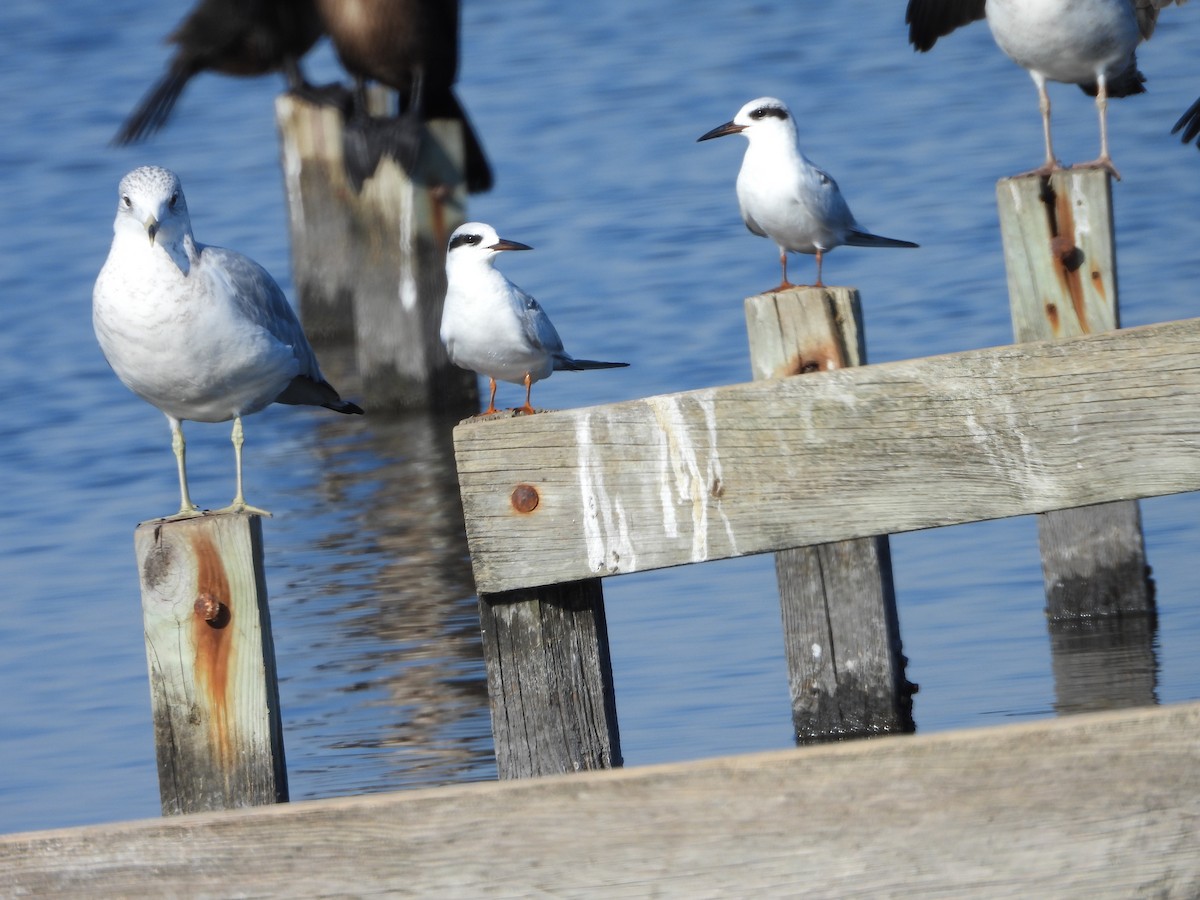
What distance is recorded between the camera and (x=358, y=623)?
7.25m

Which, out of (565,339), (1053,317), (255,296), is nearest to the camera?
(255,296)

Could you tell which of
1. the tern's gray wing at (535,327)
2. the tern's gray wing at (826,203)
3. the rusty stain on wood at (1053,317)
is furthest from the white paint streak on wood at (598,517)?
the tern's gray wing at (826,203)

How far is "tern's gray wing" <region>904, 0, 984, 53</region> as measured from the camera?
777 cm

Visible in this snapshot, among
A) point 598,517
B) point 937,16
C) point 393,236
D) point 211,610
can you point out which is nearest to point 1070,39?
point 937,16

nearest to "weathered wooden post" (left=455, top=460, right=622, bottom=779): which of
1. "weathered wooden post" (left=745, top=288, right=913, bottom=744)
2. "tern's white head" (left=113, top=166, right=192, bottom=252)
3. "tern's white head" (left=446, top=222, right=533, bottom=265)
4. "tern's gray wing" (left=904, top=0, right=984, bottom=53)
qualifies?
"tern's white head" (left=113, top=166, right=192, bottom=252)

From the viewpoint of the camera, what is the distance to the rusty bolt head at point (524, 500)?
3432mm

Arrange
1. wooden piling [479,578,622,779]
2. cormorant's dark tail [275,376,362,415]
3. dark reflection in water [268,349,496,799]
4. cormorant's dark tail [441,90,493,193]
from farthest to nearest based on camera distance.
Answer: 1. cormorant's dark tail [441,90,493,193]
2. dark reflection in water [268,349,496,799]
3. cormorant's dark tail [275,376,362,415]
4. wooden piling [479,578,622,779]

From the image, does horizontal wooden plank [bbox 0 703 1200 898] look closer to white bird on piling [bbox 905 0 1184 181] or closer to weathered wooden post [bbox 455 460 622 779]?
weathered wooden post [bbox 455 460 622 779]

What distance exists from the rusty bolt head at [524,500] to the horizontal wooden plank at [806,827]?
2.26 ft

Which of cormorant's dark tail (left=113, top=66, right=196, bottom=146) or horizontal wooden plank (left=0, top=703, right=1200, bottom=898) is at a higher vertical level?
cormorant's dark tail (left=113, top=66, right=196, bottom=146)

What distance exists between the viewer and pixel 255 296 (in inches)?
178

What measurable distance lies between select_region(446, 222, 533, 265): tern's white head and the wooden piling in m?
1.91

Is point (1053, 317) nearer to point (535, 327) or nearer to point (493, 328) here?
point (535, 327)

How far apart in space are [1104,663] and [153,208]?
3.34 m
